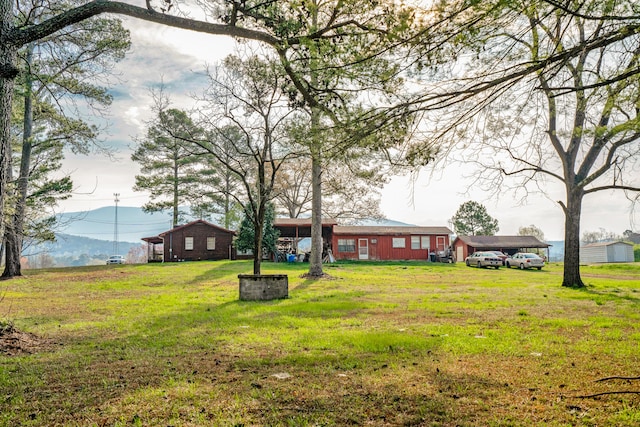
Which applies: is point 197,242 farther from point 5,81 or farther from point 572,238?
point 5,81

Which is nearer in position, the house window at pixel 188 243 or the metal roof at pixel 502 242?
the house window at pixel 188 243

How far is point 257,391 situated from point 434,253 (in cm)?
3604

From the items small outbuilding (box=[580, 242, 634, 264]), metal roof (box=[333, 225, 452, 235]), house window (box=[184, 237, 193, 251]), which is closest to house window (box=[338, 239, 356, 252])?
metal roof (box=[333, 225, 452, 235])

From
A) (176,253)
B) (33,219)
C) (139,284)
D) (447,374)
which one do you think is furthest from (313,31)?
(176,253)

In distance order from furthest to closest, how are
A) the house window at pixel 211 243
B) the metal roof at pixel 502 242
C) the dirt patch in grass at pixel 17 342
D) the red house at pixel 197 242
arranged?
the metal roof at pixel 502 242
the house window at pixel 211 243
the red house at pixel 197 242
the dirt patch in grass at pixel 17 342

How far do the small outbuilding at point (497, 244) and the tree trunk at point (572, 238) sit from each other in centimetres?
2996

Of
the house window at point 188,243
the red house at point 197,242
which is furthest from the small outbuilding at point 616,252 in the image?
the house window at point 188,243

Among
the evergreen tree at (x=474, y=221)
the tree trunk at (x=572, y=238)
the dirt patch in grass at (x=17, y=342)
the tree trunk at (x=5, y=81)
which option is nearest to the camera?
the tree trunk at (x=5, y=81)

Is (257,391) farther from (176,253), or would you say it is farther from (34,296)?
(176,253)

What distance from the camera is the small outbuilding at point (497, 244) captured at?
43875 millimetres

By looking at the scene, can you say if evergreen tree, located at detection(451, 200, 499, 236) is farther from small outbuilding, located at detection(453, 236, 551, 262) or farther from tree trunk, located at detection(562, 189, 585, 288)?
tree trunk, located at detection(562, 189, 585, 288)

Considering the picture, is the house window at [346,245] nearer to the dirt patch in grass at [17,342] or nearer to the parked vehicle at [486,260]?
the parked vehicle at [486,260]

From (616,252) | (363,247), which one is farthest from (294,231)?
(616,252)

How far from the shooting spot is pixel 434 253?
124ft
